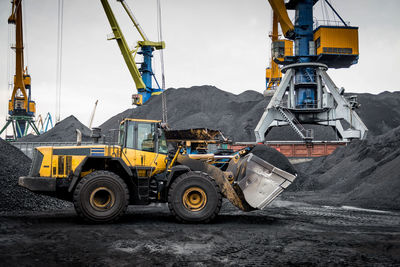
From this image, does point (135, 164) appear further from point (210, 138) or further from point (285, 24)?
point (285, 24)

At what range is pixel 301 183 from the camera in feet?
57.9

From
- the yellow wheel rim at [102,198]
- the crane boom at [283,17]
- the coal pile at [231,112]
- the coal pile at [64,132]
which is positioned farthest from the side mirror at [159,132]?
the coal pile at [231,112]

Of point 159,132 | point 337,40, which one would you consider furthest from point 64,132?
point 159,132

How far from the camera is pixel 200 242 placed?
5410 mm

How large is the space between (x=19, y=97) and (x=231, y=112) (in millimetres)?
30123

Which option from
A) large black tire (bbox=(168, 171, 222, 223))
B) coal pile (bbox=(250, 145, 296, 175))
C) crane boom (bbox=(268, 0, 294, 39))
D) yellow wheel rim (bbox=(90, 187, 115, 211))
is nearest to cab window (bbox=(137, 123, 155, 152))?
large black tire (bbox=(168, 171, 222, 223))

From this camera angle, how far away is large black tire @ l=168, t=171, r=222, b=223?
22.9 feet

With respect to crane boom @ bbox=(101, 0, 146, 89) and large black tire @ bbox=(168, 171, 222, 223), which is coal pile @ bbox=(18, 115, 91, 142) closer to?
crane boom @ bbox=(101, 0, 146, 89)

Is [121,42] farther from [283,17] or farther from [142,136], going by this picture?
[142,136]

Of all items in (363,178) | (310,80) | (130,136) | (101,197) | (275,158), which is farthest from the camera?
(310,80)

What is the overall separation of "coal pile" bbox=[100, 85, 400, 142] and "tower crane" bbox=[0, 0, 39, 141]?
10.7 m

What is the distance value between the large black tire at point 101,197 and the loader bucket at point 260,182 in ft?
8.41

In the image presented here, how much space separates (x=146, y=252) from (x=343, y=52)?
89.0ft

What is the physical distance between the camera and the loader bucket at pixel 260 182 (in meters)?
7.19
